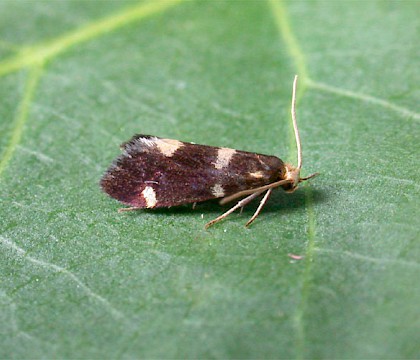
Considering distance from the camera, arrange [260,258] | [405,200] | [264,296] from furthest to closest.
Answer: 1. [405,200]
2. [260,258]
3. [264,296]

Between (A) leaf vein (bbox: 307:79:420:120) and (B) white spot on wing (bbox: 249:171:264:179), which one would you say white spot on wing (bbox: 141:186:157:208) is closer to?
(B) white spot on wing (bbox: 249:171:264:179)

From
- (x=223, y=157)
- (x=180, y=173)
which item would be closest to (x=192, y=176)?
(x=180, y=173)

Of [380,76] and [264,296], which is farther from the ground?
[380,76]

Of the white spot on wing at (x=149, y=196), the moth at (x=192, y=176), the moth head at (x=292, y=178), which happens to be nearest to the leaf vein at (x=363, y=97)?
the moth at (x=192, y=176)

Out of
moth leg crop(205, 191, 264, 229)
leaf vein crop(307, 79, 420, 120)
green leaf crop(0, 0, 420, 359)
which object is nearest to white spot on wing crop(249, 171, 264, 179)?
moth leg crop(205, 191, 264, 229)

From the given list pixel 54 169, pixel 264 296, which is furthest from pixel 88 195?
pixel 264 296

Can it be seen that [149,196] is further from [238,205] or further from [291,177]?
[291,177]

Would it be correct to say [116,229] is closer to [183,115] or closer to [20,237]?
[20,237]

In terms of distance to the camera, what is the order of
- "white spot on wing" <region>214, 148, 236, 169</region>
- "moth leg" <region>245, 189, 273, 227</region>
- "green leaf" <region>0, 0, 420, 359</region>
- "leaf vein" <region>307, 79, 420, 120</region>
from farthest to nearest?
"leaf vein" <region>307, 79, 420, 120</region>
"white spot on wing" <region>214, 148, 236, 169</region>
"moth leg" <region>245, 189, 273, 227</region>
"green leaf" <region>0, 0, 420, 359</region>
